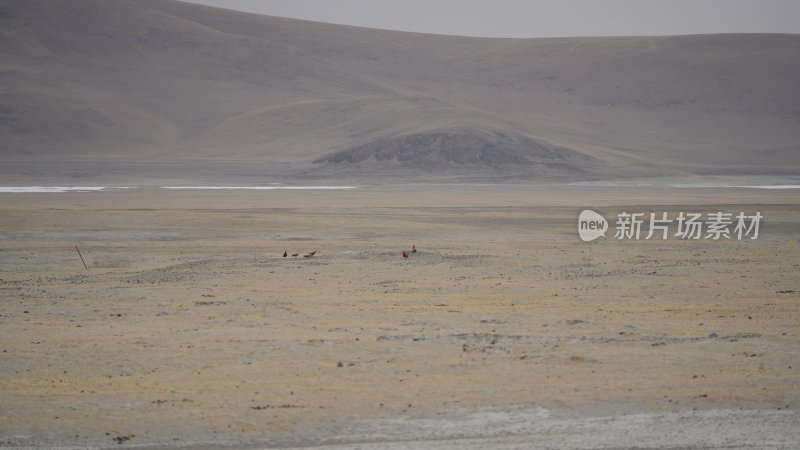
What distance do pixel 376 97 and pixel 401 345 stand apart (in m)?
85.3

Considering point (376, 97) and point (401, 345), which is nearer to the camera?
point (401, 345)

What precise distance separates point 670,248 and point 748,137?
80.3 metres

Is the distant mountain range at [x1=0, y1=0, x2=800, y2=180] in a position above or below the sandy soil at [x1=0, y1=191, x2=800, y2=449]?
above

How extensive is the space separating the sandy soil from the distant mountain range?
49.8m

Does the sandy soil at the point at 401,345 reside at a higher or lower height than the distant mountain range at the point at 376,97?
lower

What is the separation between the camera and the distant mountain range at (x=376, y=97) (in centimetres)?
7544

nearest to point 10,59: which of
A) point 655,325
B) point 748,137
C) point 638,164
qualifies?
point 638,164

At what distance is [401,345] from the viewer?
33.7ft

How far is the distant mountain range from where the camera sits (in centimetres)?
7544

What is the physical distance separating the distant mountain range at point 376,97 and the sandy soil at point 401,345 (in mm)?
49802

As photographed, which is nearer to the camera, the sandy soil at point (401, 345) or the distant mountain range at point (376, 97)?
the sandy soil at point (401, 345)

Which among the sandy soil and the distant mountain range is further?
the distant mountain range

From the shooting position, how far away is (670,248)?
20.3 metres

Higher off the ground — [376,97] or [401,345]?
[376,97]
